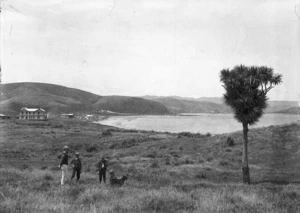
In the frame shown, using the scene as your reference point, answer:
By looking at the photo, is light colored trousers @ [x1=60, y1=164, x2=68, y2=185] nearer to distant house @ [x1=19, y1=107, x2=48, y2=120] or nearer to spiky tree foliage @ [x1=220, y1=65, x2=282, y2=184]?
spiky tree foliage @ [x1=220, y1=65, x2=282, y2=184]

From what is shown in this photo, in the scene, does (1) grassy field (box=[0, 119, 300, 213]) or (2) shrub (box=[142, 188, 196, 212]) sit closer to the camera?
(2) shrub (box=[142, 188, 196, 212])

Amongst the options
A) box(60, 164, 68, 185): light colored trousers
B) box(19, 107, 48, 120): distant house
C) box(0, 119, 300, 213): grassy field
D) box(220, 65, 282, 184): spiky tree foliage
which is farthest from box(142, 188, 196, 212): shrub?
box(19, 107, 48, 120): distant house

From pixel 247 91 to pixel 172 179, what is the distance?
721 cm

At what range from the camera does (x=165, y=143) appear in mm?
45000

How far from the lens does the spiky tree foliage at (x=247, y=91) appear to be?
21.6m

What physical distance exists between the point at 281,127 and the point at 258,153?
32.4ft

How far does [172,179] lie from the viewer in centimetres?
2177

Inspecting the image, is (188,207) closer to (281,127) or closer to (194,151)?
(194,151)

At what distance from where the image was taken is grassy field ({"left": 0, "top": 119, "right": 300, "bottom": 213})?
9.96 meters

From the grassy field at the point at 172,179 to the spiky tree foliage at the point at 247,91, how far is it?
4149 mm

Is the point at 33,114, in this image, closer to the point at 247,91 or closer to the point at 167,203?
the point at 247,91

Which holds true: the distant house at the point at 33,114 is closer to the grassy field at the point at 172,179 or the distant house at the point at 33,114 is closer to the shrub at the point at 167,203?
the grassy field at the point at 172,179

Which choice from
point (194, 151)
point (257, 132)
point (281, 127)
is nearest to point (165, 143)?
point (194, 151)

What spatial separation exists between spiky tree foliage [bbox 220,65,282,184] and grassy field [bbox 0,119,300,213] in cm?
415
